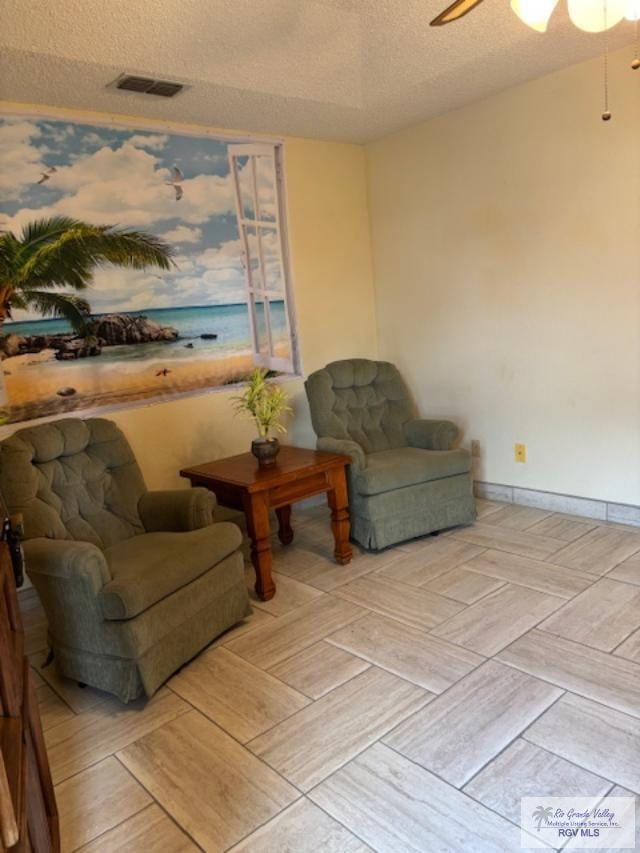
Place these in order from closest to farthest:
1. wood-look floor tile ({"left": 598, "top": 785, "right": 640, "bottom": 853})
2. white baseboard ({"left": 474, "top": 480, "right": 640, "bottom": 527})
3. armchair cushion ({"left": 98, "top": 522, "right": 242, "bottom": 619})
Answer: wood-look floor tile ({"left": 598, "top": 785, "right": 640, "bottom": 853}) → armchair cushion ({"left": 98, "top": 522, "right": 242, "bottom": 619}) → white baseboard ({"left": 474, "top": 480, "right": 640, "bottom": 527})

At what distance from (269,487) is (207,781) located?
1.29 m

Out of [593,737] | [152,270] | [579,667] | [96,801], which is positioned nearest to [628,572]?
[579,667]

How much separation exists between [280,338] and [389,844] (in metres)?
2.94

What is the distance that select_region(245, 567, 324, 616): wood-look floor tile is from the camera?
2.78 metres

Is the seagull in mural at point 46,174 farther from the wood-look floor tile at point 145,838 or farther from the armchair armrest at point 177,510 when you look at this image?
the wood-look floor tile at point 145,838

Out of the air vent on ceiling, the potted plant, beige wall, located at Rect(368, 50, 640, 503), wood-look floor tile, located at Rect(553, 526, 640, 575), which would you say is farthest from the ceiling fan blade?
wood-look floor tile, located at Rect(553, 526, 640, 575)

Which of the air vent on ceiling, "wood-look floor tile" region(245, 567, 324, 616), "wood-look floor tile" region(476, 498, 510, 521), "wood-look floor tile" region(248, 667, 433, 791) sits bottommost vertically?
"wood-look floor tile" region(248, 667, 433, 791)

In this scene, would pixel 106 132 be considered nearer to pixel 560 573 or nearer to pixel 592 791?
pixel 560 573

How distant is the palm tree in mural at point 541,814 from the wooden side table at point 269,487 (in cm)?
152

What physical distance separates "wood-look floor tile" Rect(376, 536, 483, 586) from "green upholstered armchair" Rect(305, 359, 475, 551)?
0.08m

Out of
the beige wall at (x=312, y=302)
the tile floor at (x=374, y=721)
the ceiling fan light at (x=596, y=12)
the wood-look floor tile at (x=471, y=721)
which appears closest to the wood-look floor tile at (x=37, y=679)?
the tile floor at (x=374, y=721)

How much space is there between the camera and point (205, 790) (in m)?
1.75

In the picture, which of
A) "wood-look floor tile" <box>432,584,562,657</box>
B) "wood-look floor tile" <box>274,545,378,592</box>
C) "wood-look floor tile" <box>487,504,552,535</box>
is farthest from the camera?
"wood-look floor tile" <box>487,504,552,535</box>

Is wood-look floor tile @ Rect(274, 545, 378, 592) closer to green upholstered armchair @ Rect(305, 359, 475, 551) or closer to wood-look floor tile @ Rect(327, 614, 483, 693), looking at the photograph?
green upholstered armchair @ Rect(305, 359, 475, 551)
